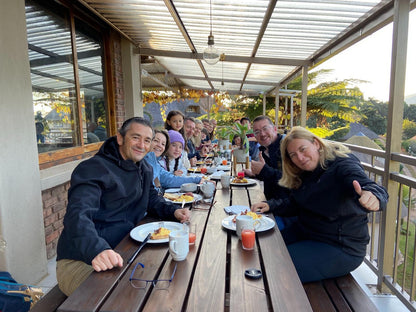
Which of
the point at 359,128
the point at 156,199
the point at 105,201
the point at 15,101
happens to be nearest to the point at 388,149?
the point at 156,199

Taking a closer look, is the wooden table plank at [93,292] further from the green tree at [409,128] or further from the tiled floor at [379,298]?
the green tree at [409,128]

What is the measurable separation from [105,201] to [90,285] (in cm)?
70

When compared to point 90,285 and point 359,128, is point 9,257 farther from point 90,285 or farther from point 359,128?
point 359,128

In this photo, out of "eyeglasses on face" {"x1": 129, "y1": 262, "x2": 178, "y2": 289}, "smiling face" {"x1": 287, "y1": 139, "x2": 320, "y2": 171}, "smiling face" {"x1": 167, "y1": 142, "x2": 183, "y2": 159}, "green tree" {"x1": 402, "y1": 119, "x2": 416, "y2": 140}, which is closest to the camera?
"eyeglasses on face" {"x1": 129, "y1": 262, "x2": 178, "y2": 289}

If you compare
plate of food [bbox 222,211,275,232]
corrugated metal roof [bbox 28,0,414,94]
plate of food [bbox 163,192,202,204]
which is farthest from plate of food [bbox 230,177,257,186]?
corrugated metal roof [bbox 28,0,414,94]

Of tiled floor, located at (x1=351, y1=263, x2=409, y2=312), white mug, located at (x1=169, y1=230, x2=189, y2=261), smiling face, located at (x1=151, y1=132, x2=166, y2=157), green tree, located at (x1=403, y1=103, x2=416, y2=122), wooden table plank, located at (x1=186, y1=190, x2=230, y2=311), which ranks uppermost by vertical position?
green tree, located at (x1=403, y1=103, x2=416, y2=122)

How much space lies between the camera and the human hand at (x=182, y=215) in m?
1.87

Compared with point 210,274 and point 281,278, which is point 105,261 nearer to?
point 210,274

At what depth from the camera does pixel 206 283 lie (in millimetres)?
1156

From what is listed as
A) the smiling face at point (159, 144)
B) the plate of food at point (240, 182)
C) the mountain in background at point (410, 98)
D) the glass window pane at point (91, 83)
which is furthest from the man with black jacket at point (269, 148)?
the glass window pane at point (91, 83)

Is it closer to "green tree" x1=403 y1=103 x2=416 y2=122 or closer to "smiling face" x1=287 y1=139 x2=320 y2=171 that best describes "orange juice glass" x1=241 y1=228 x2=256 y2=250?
"smiling face" x1=287 y1=139 x2=320 y2=171

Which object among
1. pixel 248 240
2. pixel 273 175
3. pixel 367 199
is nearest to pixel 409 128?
pixel 273 175

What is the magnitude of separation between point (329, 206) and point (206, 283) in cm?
105

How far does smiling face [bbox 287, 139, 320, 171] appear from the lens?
1978 mm
